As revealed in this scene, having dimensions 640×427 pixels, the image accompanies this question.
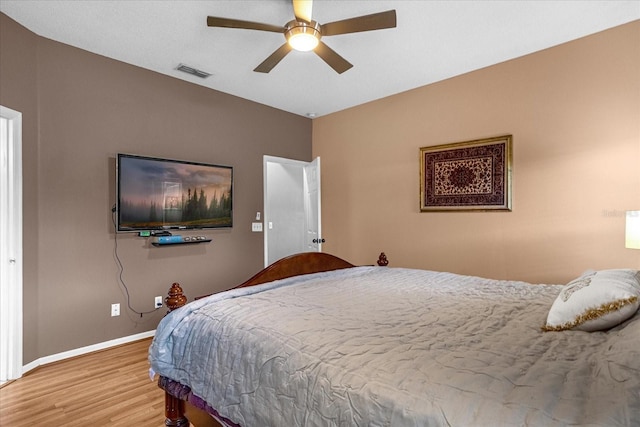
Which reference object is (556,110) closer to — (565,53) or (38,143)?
(565,53)

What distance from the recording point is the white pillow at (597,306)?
132cm

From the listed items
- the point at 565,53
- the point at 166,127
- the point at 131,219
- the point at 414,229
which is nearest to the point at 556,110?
the point at 565,53

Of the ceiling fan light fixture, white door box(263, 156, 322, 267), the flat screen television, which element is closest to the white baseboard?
the flat screen television

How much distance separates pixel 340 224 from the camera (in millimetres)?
4852

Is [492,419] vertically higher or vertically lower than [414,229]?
lower

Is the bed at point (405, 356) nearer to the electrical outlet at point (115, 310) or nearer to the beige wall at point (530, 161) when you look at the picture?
the beige wall at point (530, 161)

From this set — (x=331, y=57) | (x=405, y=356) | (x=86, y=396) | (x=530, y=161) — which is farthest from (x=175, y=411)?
(x=530, y=161)

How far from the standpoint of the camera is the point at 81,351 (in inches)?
122

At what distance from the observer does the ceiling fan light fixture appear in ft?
7.27

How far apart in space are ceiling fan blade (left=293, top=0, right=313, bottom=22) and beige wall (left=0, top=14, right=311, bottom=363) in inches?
85.5

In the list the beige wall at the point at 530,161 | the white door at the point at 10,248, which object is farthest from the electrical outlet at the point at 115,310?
the beige wall at the point at 530,161

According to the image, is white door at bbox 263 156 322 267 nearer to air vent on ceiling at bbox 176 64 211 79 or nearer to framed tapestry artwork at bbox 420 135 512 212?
air vent on ceiling at bbox 176 64 211 79

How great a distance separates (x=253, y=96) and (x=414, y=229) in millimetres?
2610

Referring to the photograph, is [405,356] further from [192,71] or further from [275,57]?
[192,71]
